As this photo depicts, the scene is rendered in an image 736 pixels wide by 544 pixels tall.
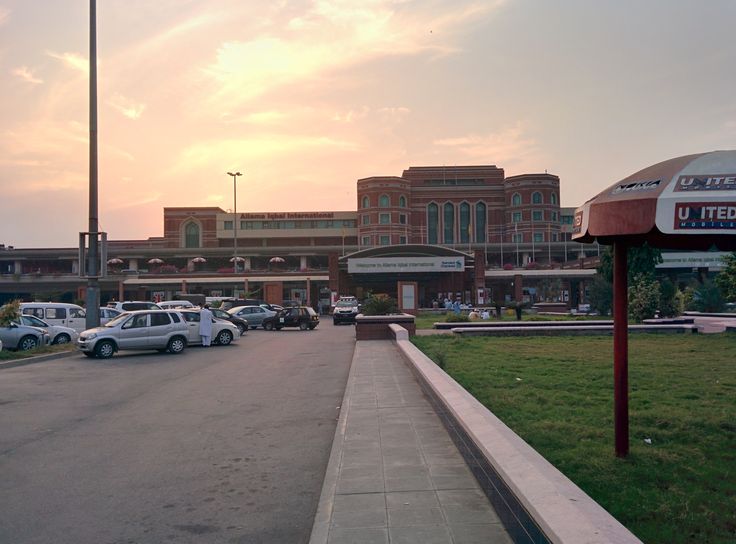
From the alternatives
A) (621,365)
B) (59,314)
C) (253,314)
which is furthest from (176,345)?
(621,365)

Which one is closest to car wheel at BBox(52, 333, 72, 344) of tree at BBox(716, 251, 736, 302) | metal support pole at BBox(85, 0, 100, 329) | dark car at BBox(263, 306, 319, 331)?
metal support pole at BBox(85, 0, 100, 329)

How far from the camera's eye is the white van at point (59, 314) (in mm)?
28250

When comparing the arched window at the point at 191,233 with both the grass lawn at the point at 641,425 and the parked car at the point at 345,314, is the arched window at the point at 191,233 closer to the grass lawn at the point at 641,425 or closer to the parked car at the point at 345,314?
the parked car at the point at 345,314

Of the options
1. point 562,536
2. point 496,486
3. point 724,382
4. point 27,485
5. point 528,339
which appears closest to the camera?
point 562,536

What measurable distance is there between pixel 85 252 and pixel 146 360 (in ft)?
21.2

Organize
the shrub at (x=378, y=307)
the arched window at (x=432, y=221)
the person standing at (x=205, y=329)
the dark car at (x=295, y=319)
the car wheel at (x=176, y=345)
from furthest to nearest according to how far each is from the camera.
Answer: the arched window at (x=432, y=221) → the dark car at (x=295, y=319) → the shrub at (x=378, y=307) → the person standing at (x=205, y=329) → the car wheel at (x=176, y=345)

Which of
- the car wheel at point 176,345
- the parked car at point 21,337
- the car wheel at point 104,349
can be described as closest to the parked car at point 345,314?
the car wheel at point 176,345

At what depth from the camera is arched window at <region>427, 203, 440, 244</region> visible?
94.9 meters

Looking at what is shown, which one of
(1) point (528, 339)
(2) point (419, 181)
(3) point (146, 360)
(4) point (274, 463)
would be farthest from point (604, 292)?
(2) point (419, 181)

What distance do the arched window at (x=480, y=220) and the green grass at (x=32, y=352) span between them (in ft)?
252

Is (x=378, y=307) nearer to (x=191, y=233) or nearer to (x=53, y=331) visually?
(x=53, y=331)

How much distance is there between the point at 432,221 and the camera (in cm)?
9544

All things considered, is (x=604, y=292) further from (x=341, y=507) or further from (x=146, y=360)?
(x=341, y=507)

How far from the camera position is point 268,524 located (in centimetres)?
562
